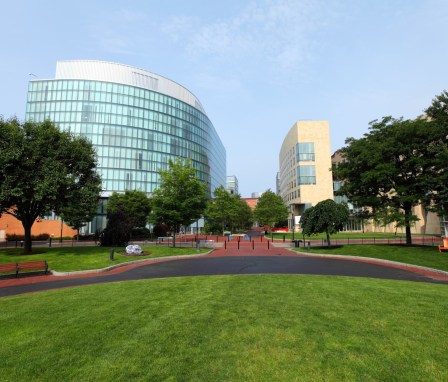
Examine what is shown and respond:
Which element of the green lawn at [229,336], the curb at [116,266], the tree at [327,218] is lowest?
the curb at [116,266]

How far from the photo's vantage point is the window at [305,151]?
3024 inches

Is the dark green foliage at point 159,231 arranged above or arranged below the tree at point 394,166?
below

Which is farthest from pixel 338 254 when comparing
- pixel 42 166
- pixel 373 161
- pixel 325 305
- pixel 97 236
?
pixel 97 236

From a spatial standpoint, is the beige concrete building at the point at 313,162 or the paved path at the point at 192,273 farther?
the beige concrete building at the point at 313,162

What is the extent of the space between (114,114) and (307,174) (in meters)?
50.7

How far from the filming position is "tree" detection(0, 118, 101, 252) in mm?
23078

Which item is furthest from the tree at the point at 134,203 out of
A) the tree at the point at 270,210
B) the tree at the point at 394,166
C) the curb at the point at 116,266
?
the tree at the point at 394,166

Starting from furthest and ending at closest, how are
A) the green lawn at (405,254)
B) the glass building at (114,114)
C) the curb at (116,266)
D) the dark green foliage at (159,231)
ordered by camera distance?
the glass building at (114,114) → the dark green foliage at (159,231) → the green lawn at (405,254) → the curb at (116,266)

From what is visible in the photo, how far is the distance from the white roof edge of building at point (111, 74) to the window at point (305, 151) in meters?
40.0

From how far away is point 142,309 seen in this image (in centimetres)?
888

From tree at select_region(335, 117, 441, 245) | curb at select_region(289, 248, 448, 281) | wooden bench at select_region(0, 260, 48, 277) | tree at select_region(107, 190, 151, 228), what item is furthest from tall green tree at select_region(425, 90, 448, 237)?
tree at select_region(107, 190, 151, 228)

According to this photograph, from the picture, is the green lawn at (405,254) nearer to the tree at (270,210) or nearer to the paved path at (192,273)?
the paved path at (192,273)

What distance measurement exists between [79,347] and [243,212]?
87313 millimetres

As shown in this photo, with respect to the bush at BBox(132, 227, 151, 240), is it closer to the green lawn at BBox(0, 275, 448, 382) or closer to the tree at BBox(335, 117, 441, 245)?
the tree at BBox(335, 117, 441, 245)
